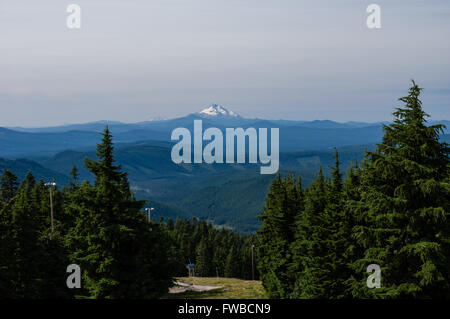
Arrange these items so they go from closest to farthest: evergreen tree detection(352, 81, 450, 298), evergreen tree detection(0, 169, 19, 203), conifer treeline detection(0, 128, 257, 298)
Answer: evergreen tree detection(352, 81, 450, 298), conifer treeline detection(0, 128, 257, 298), evergreen tree detection(0, 169, 19, 203)

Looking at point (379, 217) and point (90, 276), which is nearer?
point (379, 217)

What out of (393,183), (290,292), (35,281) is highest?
(393,183)

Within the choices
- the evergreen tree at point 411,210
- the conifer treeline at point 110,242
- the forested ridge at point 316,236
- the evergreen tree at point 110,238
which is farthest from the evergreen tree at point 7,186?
the evergreen tree at point 411,210

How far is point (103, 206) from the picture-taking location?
25.8m

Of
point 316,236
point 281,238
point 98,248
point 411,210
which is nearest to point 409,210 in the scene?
point 411,210

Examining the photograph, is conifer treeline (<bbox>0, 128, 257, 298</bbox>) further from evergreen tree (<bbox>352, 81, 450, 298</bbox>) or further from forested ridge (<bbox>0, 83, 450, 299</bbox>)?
evergreen tree (<bbox>352, 81, 450, 298</bbox>)

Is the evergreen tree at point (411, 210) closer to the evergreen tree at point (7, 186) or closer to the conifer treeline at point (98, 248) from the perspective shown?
the conifer treeline at point (98, 248)

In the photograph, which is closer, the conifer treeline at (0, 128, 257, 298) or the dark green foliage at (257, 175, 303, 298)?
the conifer treeline at (0, 128, 257, 298)

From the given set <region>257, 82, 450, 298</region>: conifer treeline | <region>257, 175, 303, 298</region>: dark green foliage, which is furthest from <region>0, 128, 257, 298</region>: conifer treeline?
<region>257, 175, 303, 298</region>: dark green foliage

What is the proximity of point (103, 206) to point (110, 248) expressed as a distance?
95.2 inches

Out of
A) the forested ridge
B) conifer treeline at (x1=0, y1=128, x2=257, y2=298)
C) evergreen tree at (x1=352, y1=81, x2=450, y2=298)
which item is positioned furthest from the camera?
conifer treeline at (x1=0, y1=128, x2=257, y2=298)

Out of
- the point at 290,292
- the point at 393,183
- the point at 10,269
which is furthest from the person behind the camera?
the point at 290,292
